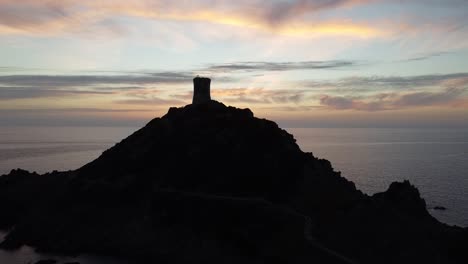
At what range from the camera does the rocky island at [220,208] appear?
48562 mm

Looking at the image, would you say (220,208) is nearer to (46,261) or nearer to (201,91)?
(46,261)

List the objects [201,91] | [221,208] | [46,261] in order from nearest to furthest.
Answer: [46,261]
[221,208]
[201,91]

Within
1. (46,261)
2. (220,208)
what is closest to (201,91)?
(220,208)

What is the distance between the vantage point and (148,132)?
259 feet

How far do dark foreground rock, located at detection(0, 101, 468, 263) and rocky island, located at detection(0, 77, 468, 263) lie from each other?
0.55 feet

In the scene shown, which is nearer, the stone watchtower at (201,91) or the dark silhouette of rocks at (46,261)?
the dark silhouette of rocks at (46,261)

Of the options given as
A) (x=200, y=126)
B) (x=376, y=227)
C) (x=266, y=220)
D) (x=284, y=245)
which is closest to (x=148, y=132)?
(x=200, y=126)

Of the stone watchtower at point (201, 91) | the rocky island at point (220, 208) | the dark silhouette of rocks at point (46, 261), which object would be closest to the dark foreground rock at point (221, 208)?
the rocky island at point (220, 208)

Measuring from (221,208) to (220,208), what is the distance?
0.15m

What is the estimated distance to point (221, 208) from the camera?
196 feet

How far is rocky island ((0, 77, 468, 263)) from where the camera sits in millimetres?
48562

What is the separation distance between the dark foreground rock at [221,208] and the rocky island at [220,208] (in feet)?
0.55

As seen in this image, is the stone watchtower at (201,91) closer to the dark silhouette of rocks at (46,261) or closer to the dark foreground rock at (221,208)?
the dark foreground rock at (221,208)

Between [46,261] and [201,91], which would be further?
[201,91]
